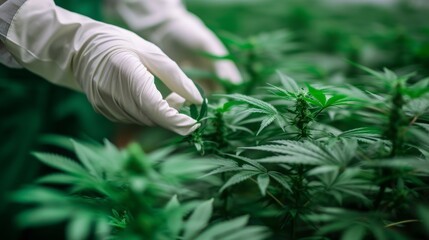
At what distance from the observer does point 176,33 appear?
1.54 metres

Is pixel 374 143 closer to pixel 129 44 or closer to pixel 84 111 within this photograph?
pixel 129 44

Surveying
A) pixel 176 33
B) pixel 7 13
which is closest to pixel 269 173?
pixel 7 13

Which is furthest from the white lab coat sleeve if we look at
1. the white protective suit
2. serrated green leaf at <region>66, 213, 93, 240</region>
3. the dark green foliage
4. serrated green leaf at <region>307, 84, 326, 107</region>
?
serrated green leaf at <region>66, 213, 93, 240</region>

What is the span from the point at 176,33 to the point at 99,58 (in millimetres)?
673

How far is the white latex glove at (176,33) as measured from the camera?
5.02ft

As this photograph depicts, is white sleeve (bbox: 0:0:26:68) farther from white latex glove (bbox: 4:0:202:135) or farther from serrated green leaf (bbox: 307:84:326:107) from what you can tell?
serrated green leaf (bbox: 307:84:326:107)

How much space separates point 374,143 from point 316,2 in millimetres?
2450

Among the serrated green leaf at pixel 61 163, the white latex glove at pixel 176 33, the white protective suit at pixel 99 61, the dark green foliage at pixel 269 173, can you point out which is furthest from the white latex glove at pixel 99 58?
the white latex glove at pixel 176 33

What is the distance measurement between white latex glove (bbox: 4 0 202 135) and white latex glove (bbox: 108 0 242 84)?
572mm

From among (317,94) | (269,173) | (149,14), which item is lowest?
(149,14)

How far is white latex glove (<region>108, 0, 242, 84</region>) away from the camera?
5.02 ft

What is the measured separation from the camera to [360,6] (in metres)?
2.80

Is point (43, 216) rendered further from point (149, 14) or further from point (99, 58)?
point (149, 14)

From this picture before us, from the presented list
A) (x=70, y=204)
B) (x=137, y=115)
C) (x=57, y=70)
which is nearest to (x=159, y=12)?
(x=57, y=70)
